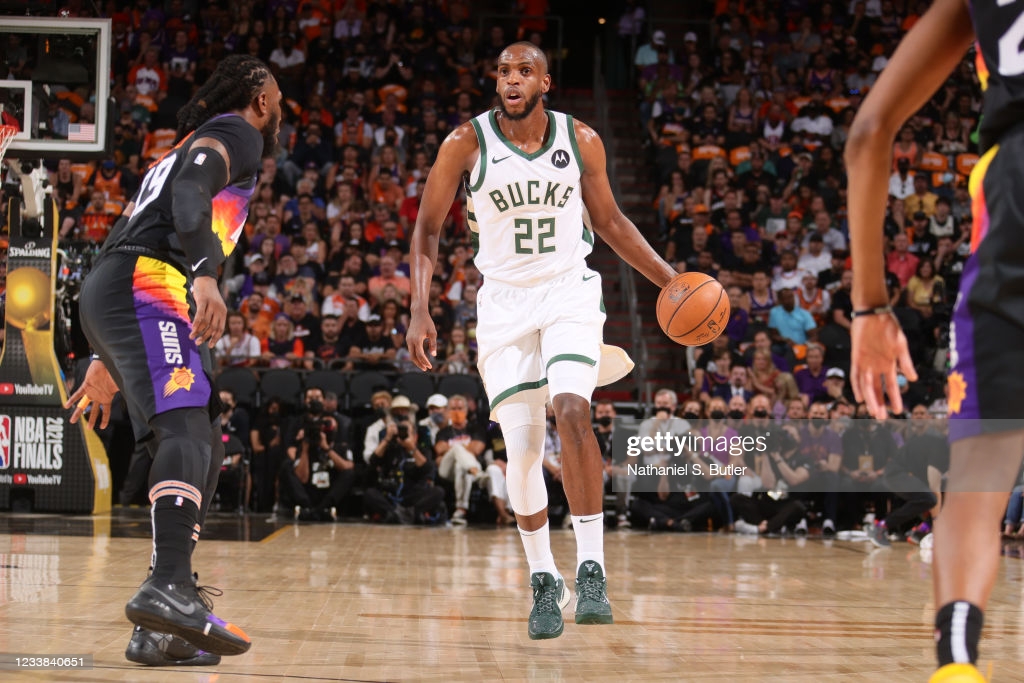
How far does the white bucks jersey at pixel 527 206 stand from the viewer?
465 centimetres

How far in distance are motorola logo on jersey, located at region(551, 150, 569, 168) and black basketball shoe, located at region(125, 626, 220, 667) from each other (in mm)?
2444

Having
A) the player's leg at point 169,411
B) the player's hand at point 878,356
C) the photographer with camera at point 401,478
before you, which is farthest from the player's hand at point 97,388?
the photographer with camera at point 401,478

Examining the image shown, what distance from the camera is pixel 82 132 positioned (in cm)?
752

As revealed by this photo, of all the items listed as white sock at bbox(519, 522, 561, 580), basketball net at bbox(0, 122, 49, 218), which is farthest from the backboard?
white sock at bbox(519, 522, 561, 580)

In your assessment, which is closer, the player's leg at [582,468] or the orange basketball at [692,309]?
the player's leg at [582,468]

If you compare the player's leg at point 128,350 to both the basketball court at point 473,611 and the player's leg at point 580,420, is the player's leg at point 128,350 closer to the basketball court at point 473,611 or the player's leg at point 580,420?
the basketball court at point 473,611

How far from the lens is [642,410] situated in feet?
40.5

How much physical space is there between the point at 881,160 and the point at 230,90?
2549 millimetres

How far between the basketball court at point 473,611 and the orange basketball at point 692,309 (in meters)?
1.30

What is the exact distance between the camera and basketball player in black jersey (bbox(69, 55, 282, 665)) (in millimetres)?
3230

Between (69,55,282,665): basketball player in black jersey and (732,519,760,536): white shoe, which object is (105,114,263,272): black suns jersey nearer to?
(69,55,282,665): basketball player in black jersey

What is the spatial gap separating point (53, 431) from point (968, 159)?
42.9ft

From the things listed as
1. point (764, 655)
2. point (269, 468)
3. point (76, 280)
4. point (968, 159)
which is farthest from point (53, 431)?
point (968, 159)

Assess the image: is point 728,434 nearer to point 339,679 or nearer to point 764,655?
point 764,655
